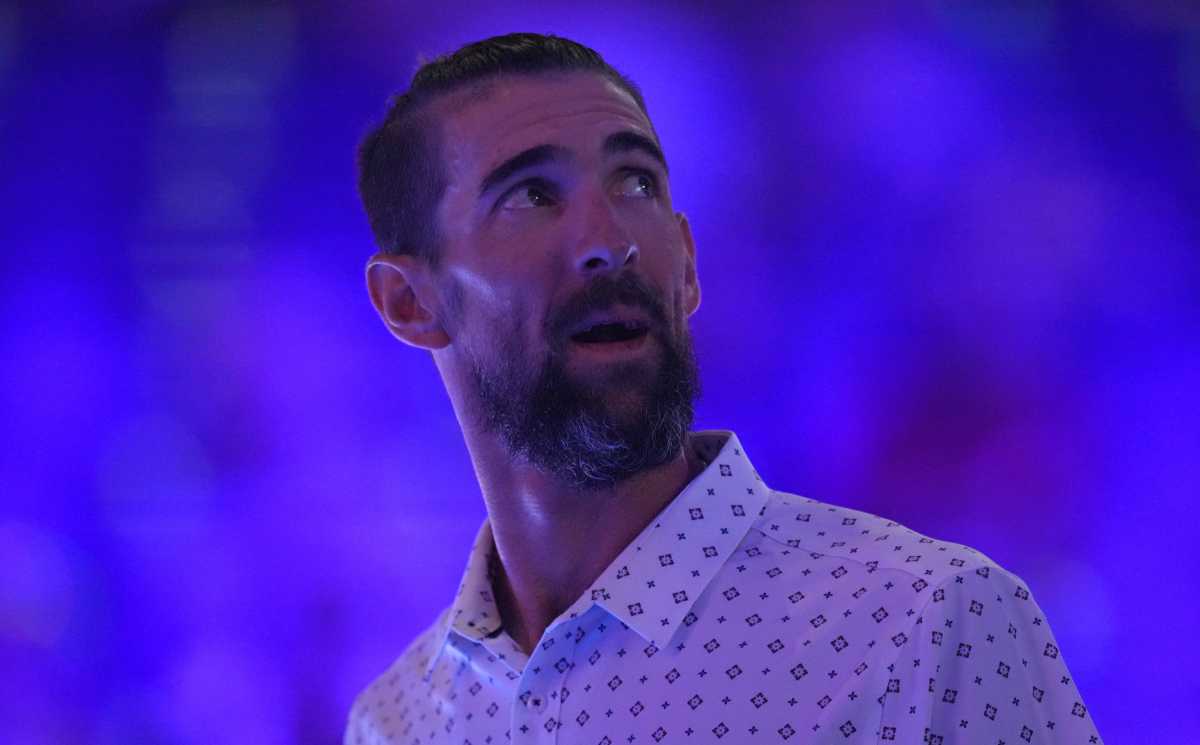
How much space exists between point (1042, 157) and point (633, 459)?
1.06 m

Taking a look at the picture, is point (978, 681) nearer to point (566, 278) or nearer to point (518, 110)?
point (566, 278)

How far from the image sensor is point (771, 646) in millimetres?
1109

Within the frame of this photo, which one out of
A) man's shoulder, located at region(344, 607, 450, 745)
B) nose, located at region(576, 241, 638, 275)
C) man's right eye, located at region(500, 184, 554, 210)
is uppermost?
man's right eye, located at region(500, 184, 554, 210)

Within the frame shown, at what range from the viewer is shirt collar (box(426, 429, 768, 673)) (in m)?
1.18

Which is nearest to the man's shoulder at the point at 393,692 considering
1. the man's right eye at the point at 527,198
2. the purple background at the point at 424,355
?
the purple background at the point at 424,355

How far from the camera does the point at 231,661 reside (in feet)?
6.19

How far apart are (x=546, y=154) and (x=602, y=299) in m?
0.20

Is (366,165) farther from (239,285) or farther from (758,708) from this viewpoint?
(758,708)

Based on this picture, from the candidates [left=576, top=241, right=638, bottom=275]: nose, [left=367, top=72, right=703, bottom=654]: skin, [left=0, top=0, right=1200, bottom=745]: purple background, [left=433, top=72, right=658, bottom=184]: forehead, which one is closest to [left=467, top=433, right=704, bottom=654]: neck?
[left=367, top=72, right=703, bottom=654]: skin

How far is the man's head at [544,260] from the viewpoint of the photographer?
1.28m

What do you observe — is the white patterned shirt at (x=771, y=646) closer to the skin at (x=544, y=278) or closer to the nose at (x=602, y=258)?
the skin at (x=544, y=278)

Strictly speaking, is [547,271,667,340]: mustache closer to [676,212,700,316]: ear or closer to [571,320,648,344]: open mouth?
[571,320,648,344]: open mouth

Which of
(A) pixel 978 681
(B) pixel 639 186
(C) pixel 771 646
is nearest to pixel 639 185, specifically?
(B) pixel 639 186

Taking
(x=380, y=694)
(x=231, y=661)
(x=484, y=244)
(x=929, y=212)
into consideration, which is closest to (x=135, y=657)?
(x=231, y=661)
